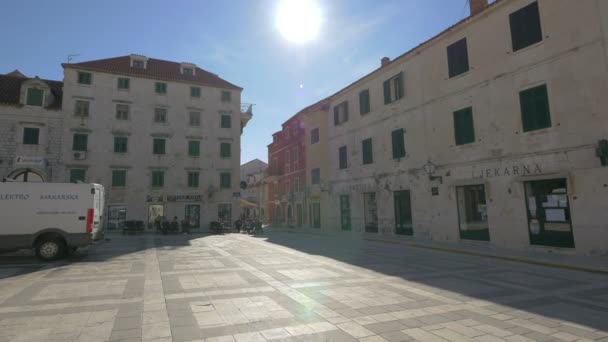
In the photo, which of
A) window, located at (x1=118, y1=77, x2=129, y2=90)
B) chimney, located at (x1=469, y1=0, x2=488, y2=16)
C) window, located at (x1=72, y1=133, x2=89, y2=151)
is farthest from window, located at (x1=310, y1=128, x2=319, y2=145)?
window, located at (x1=72, y1=133, x2=89, y2=151)

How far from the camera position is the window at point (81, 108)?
94.1 ft

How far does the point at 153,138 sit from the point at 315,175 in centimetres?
1542

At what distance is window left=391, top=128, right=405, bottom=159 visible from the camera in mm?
19688

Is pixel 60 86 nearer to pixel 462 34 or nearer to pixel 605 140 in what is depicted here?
pixel 462 34

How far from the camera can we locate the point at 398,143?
20016 millimetres

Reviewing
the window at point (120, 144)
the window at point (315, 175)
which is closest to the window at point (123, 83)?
the window at point (120, 144)

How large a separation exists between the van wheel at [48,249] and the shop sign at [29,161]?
1984 centimetres

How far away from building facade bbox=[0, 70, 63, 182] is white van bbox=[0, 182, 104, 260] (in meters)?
19.2

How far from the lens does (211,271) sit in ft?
31.2

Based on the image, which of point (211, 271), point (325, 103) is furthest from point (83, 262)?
point (325, 103)

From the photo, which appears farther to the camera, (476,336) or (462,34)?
(462,34)

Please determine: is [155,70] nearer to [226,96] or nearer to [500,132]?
[226,96]

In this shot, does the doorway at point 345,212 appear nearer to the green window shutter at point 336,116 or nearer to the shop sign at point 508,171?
the green window shutter at point 336,116

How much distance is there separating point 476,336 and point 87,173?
104ft
